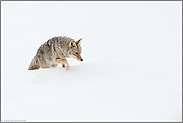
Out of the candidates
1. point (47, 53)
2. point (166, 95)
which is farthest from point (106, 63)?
point (166, 95)

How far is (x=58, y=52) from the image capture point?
680cm

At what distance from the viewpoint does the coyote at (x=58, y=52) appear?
6637 mm

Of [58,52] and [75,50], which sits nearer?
[75,50]

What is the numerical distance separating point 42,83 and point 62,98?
4.26ft

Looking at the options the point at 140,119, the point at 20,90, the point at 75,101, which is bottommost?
the point at 140,119

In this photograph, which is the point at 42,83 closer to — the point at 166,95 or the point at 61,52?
the point at 61,52

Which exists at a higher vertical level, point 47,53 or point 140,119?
point 47,53

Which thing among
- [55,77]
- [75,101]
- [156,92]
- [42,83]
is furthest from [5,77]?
[156,92]

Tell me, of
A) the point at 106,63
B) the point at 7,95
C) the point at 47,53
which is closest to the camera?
the point at 7,95

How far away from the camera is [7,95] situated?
403 cm

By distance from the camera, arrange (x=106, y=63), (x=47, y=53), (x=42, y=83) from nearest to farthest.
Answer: (x=42, y=83) → (x=106, y=63) → (x=47, y=53)

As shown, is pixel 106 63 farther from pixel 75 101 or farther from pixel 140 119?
pixel 140 119

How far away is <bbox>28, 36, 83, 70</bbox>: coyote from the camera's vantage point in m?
6.64

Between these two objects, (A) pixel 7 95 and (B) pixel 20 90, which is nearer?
(A) pixel 7 95
